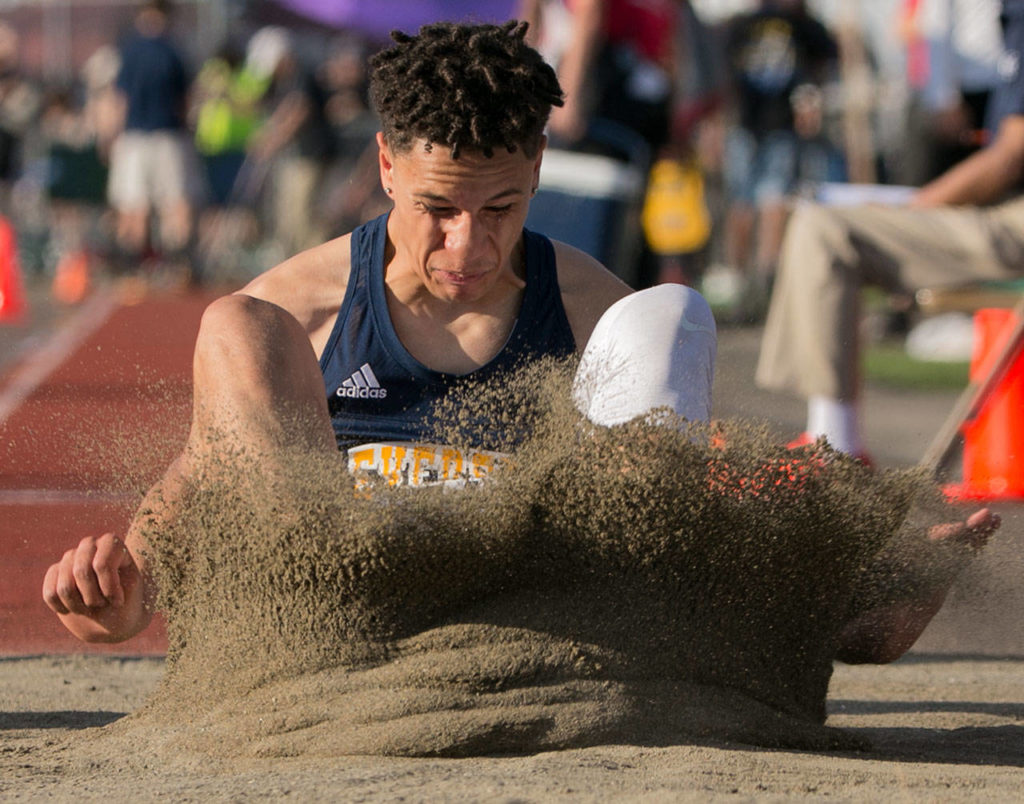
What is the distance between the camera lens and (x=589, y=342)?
2973 millimetres

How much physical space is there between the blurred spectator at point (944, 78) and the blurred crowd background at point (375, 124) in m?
0.02

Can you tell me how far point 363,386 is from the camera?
3174 mm

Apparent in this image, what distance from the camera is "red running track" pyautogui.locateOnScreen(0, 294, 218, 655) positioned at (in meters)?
3.20

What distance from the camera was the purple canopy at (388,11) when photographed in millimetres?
13969

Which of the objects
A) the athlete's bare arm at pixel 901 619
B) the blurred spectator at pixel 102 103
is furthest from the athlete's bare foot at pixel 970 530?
the blurred spectator at pixel 102 103

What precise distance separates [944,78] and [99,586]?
30.9 ft

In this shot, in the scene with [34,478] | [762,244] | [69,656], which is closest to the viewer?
[69,656]

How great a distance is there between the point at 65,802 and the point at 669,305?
1365 millimetres

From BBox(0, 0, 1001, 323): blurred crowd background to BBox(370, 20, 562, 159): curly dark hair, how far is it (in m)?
4.23

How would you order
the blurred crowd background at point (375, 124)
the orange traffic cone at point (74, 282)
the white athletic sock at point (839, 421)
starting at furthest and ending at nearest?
the orange traffic cone at point (74, 282) < the blurred crowd background at point (375, 124) < the white athletic sock at point (839, 421)

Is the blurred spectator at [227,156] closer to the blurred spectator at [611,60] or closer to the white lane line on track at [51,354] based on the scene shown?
the white lane line on track at [51,354]

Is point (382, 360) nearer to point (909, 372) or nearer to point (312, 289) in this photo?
point (312, 289)

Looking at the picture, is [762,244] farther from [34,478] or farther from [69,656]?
[69,656]

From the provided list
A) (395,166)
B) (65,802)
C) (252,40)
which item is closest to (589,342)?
(395,166)
